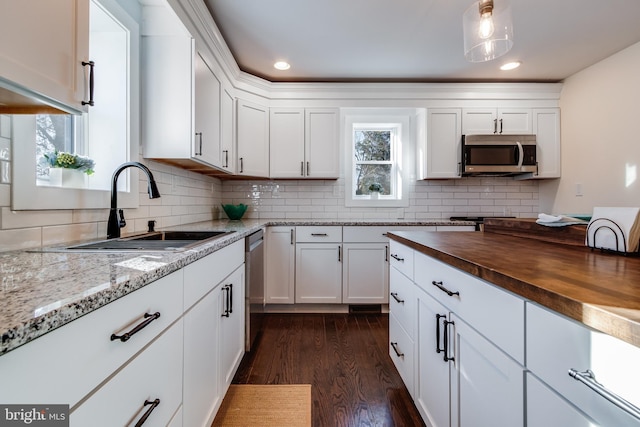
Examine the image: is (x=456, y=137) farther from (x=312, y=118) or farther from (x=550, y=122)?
(x=312, y=118)

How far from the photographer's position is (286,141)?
10.4 ft

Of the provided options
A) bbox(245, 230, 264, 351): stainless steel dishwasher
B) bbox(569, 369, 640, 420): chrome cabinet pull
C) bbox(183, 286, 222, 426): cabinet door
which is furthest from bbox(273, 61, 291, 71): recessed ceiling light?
bbox(569, 369, 640, 420): chrome cabinet pull

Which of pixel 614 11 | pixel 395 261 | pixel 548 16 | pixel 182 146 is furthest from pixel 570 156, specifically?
pixel 182 146

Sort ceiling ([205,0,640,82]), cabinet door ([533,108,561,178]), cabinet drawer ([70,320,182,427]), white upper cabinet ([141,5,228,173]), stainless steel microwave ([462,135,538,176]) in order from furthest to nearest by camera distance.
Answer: cabinet door ([533,108,561,178]) < stainless steel microwave ([462,135,538,176]) < ceiling ([205,0,640,82]) < white upper cabinet ([141,5,228,173]) < cabinet drawer ([70,320,182,427])

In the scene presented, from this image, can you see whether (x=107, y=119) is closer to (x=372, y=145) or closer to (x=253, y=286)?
(x=253, y=286)

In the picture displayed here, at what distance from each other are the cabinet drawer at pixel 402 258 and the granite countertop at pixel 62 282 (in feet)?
3.40

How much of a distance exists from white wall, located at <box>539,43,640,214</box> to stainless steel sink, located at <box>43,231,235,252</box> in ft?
11.5

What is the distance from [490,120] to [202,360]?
3.53 metres

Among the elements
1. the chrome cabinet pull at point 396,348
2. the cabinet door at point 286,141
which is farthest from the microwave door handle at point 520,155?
the chrome cabinet pull at point 396,348

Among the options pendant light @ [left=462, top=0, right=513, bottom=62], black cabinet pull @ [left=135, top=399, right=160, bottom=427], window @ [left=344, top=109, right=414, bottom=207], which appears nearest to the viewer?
black cabinet pull @ [left=135, top=399, right=160, bottom=427]

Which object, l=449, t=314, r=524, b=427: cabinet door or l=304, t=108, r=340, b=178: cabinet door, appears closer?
l=449, t=314, r=524, b=427: cabinet door

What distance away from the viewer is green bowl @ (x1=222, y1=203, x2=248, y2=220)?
310 cm

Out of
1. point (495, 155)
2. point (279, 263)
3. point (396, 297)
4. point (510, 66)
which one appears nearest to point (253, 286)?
point (279, 263)

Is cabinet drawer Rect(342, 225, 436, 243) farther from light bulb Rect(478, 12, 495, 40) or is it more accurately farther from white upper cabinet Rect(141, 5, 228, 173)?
light bulb Rect(478, 12, 495, 40)
